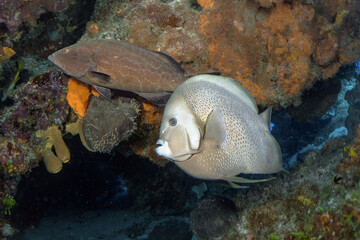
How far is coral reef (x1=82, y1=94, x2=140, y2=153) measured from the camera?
390 centimetres

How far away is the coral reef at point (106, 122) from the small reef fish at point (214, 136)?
2053 mm

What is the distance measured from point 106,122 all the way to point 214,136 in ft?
7.97

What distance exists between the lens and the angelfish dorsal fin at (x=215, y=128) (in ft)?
6.57

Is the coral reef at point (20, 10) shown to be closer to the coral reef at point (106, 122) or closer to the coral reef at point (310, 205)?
the coral reef at point (106, 122)

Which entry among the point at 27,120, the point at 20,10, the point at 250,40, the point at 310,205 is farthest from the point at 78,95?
the point at 310,205

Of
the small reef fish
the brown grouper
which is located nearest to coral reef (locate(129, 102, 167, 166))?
the brown grouper

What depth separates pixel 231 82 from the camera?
7.58ft

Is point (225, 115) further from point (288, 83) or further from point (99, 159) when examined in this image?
point (99, 159)

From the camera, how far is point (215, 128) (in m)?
2.00

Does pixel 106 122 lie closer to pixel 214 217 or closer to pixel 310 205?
pixel 214 217

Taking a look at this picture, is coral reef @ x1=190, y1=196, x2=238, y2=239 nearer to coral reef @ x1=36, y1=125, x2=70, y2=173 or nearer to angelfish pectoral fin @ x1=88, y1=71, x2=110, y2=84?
coral reef @ x1=36, y1=125, x2=70, y2=173

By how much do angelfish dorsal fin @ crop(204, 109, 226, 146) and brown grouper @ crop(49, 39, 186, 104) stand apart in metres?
1.50

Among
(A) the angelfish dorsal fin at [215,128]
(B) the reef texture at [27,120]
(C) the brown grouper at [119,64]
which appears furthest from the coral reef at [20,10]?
(A) the angelfish dorsal fin at [215,128]

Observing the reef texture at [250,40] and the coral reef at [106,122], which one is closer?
the coral reef at [106,122]
